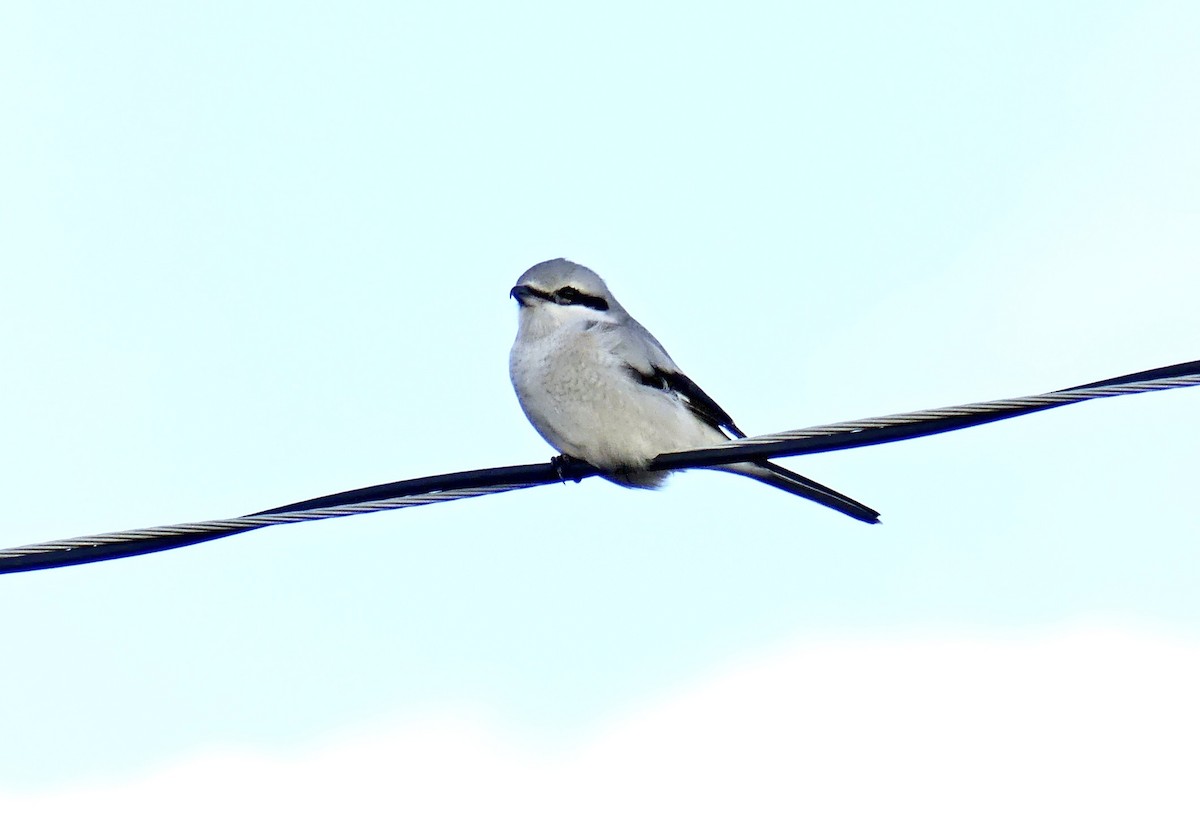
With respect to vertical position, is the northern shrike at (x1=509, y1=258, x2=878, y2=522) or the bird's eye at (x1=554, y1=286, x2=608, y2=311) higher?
the bird's eye at (x1=554, y1=286, x2=608, y2=311)

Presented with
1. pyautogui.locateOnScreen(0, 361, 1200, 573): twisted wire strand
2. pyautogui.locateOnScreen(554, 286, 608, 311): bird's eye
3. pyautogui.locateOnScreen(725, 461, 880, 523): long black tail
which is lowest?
pyautogui.locateOnScreen(0, 361, 1200, 573): twisted wire strand

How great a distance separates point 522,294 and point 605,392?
0.73 m

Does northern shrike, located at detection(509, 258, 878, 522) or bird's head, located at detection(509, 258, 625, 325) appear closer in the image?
northern shrike, located at detection(509, 258, 878, 522)

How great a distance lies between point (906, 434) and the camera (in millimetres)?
4074

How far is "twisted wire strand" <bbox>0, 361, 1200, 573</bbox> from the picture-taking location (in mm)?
3754

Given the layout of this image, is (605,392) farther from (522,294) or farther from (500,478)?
(500,478)

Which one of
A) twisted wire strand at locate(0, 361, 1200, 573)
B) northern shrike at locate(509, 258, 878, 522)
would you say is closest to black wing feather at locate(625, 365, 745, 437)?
northern shrike at locate(509, 258, 878, 522)

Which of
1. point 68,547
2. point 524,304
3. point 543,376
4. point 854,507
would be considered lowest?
point 68,547

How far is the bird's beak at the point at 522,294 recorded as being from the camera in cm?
633

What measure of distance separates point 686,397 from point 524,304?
79 centimetres

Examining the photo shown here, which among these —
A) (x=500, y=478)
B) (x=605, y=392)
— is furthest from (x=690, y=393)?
(x=500, y=478)

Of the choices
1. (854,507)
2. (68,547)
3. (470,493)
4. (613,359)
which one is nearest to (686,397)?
(613,359)

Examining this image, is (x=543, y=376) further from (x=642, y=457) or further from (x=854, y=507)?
(x=854, y=507)

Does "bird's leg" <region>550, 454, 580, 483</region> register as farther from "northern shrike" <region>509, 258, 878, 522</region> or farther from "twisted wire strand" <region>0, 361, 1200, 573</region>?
"twisted wire strand" <region>0, 361, 1200, 573</region>
